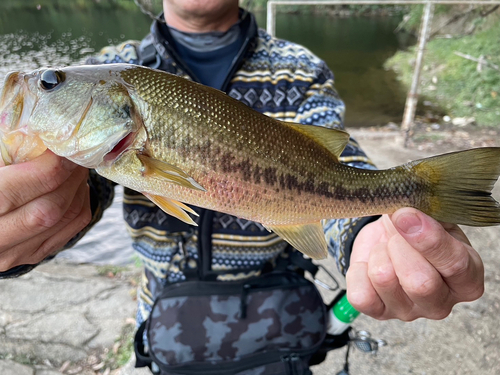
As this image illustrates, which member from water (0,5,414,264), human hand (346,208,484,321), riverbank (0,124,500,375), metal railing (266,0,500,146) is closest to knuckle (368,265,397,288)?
human hand (346,208,484,321)

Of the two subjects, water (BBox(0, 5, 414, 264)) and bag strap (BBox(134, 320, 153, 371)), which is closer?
bag strap (BBox(134, 320, 153, 371))

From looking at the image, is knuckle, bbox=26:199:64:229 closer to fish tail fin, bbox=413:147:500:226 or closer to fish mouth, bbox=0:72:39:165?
fish mouth, bbox=0:72:39:165

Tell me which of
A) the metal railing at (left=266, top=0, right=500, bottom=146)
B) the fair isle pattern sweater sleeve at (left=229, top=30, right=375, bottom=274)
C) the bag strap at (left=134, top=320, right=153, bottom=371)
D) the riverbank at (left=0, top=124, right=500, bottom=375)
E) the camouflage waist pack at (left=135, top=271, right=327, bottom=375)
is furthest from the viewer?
the metal railing at (left=266, top=0, right=500, bottom=146)

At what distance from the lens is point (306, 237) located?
160 cm

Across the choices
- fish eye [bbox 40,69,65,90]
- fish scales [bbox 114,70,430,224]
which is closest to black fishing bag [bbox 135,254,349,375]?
fish scales [bbox 114,70,430,224]

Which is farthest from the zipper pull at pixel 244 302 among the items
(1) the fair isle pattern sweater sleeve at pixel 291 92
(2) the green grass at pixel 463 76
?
(2) the green grass at pixel 463 76

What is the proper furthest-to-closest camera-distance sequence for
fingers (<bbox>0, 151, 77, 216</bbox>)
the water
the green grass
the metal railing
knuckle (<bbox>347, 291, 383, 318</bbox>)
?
the green grass
the water
the metal railing
knuckle (<bbox>347, 291, 383, 318</bbox>)
fingers (<bbox>0, 151, 77, 216</bbox>)

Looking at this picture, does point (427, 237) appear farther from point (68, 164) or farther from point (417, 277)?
point (68, 164)

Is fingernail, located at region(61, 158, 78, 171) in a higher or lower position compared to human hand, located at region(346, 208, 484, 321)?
higher

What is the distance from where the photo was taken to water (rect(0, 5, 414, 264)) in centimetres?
627

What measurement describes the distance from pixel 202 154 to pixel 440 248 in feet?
3.02

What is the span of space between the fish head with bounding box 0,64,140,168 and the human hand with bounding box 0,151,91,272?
80 mm

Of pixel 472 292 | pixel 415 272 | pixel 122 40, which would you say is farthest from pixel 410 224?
pixel 122 40

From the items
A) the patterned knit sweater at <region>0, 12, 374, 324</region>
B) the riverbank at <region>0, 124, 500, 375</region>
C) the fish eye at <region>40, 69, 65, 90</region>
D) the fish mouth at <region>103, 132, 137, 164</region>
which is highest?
the fish eye at <region>40, 69, 65, 90</region>
